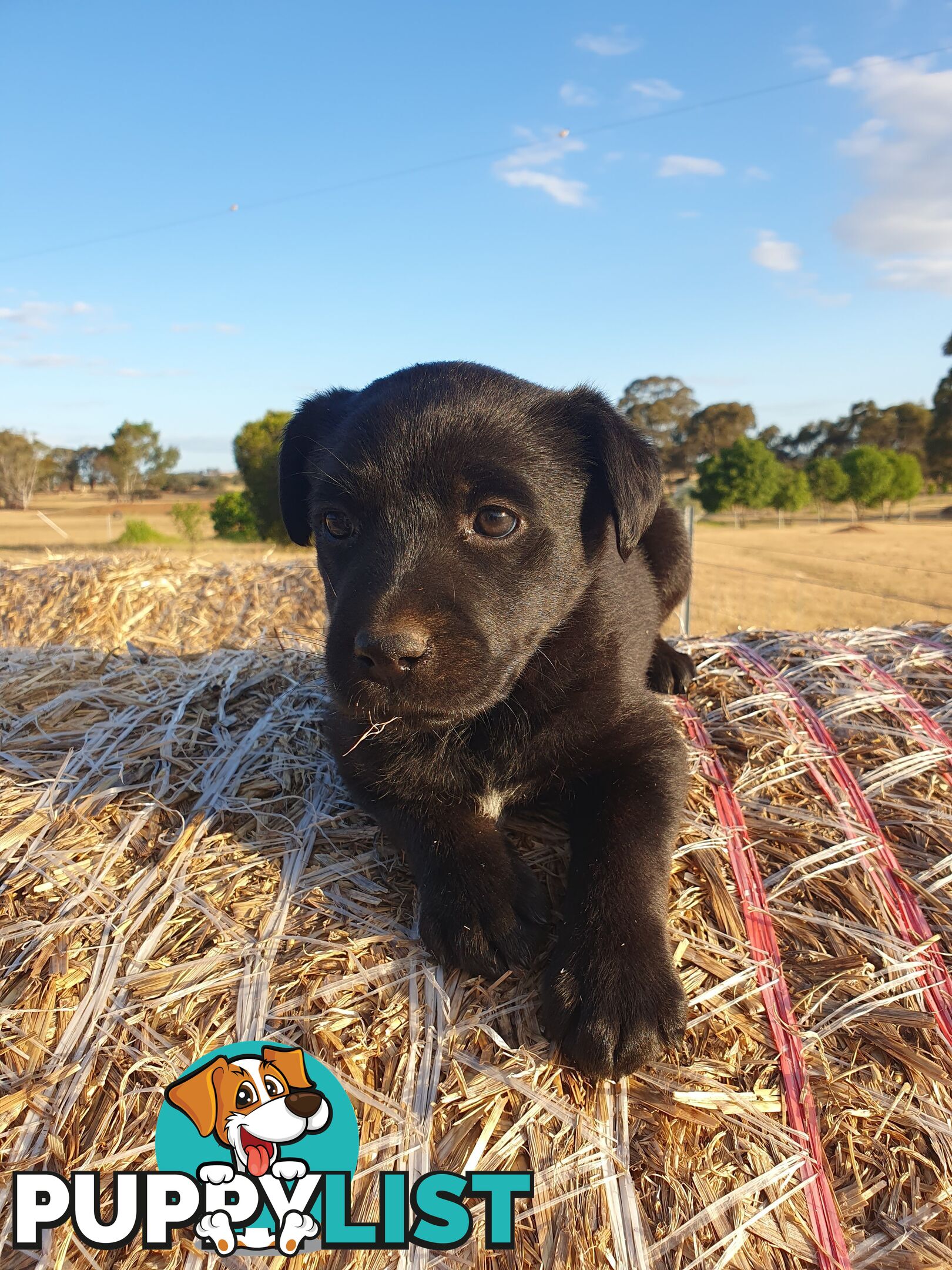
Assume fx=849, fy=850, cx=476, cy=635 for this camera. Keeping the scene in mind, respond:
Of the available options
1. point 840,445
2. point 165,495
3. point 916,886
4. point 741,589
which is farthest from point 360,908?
point 840,445

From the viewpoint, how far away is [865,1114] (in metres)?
1.78

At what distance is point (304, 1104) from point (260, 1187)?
16 centimetres

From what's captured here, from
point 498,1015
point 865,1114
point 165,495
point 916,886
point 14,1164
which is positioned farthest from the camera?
point 165,495

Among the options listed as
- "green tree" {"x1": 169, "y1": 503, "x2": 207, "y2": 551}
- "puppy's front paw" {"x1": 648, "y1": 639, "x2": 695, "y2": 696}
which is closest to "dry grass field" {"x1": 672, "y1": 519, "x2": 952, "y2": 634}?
"puppy's front paw" {"x1": 648, "y1": 639, "x2": 695, "y2": 696}

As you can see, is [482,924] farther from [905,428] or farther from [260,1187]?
[905,428]

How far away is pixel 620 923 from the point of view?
195cm

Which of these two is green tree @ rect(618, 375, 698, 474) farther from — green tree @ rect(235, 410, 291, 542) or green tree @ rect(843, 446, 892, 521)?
green tree @ rect(235, 410, 291, 542)

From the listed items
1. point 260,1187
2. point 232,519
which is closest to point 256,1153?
point 260,1187

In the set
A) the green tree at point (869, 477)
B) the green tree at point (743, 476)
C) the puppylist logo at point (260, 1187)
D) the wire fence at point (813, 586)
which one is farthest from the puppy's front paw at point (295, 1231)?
the green tree at point (869, 477)

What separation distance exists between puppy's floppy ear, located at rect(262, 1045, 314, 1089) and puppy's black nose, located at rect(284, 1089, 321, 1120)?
2 cm

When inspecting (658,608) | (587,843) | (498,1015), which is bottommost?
(498,1015)

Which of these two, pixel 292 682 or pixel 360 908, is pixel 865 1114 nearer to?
pixel 360 908

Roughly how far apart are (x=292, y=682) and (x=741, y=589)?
75.3ft

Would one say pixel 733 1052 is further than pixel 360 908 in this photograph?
No
